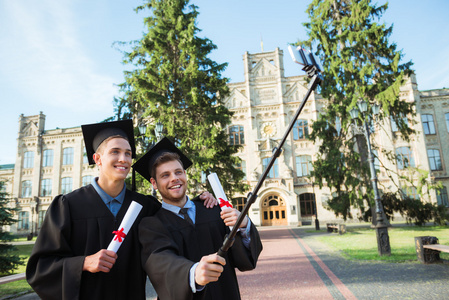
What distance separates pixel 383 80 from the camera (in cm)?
1836

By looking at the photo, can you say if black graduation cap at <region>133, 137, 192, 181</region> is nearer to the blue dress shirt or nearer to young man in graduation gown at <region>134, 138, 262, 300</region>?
young man in graduation gown at <region>134, 138, 262, 300</region>

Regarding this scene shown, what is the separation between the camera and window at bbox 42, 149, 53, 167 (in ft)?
122

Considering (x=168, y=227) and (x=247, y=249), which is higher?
(x=168, y=227)

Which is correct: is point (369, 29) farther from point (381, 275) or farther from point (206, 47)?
point (381, 275)

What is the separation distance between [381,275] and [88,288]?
716 cm

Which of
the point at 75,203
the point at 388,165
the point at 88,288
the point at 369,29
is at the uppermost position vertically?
the point at 369,29

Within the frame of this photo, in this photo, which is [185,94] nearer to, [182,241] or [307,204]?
[182,241]

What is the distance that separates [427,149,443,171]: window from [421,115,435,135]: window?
221 cm

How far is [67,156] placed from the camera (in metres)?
37.3

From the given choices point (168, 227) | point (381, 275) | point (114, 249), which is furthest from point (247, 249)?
point (381, 275)

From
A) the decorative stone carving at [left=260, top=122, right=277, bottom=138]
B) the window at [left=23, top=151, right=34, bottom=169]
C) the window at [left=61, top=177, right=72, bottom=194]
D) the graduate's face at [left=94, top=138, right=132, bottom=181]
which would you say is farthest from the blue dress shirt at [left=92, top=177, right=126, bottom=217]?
the window at [left=23, top=151, right=34, bottom=169]

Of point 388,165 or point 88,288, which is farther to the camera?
point 388,165

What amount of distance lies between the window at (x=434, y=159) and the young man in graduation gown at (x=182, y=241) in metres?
37.0

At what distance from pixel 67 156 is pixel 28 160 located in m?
5.34
